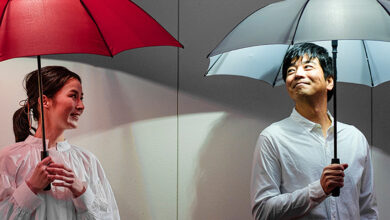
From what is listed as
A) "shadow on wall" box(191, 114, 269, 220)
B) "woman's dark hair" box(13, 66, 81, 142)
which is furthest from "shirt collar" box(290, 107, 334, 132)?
"woman's dark hair" box(13, 66, 81, 142)

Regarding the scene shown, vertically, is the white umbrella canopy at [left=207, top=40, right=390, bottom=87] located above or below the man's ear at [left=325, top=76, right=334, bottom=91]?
above

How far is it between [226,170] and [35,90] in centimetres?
133

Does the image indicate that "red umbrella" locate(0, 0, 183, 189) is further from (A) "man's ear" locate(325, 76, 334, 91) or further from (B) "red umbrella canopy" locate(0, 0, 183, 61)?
(A) "man's ear" locate(325, 76, 334, 91)

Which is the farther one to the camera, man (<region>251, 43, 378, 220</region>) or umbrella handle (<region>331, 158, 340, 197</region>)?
man (<region>251, 43, 378, 220</region>)

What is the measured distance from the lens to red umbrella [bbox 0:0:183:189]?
8.11 feet

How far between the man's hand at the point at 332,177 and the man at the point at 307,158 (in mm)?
78

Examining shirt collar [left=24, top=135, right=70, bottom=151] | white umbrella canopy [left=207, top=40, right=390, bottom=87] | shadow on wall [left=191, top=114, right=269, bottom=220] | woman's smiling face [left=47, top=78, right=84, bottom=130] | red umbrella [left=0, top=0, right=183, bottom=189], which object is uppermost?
red umbrella [left=0, top=0, right=183, bottom=189]

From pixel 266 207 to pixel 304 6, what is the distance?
102 cm

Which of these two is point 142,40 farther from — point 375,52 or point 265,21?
point 375,52

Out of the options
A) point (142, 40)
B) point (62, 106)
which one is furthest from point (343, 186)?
point (62, 106)

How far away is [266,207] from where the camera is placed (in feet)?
10.6

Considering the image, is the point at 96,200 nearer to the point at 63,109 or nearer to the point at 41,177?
the point at 41,177

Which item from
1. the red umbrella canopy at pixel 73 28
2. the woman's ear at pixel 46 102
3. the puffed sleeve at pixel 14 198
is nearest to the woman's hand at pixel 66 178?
the puffed sleeve at pixel 14 198

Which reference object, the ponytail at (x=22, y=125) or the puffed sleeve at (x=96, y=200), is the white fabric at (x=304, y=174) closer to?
the puffed sleeve at (x=96, y=200)
